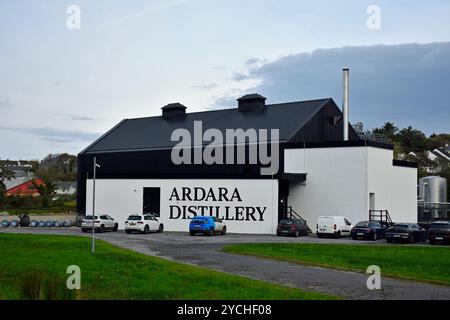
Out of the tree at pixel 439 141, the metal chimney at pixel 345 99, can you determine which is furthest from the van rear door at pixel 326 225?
the tree at pixel 439 141

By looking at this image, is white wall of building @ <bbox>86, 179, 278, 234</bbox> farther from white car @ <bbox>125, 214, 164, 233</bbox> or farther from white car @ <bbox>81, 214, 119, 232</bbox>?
white car @ <bbox>125, 214, 164, 233</bbox>

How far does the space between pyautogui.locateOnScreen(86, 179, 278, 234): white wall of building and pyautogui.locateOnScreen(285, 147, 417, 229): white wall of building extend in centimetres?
391

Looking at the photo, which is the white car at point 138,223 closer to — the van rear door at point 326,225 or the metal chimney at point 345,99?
the van rear door at point 326,225

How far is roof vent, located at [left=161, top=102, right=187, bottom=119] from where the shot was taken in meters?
64.4

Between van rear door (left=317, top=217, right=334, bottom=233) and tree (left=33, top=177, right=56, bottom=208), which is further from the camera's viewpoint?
tree (left=33, top=177, right=56, bottom=208)

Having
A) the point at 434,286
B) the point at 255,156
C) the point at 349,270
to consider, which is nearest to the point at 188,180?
the point at 255,156

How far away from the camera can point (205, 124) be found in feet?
192

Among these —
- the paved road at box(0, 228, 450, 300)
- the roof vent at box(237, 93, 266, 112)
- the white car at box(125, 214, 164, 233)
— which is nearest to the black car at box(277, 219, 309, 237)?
the white car at box(125, 214, 164, 233)

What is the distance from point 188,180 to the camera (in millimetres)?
49281

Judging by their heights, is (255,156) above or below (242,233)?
above

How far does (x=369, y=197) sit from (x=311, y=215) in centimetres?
494

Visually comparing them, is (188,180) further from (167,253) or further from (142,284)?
(142,284)

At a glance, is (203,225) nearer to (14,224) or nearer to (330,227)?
(330,227)

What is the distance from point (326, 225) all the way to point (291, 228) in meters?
2.48
